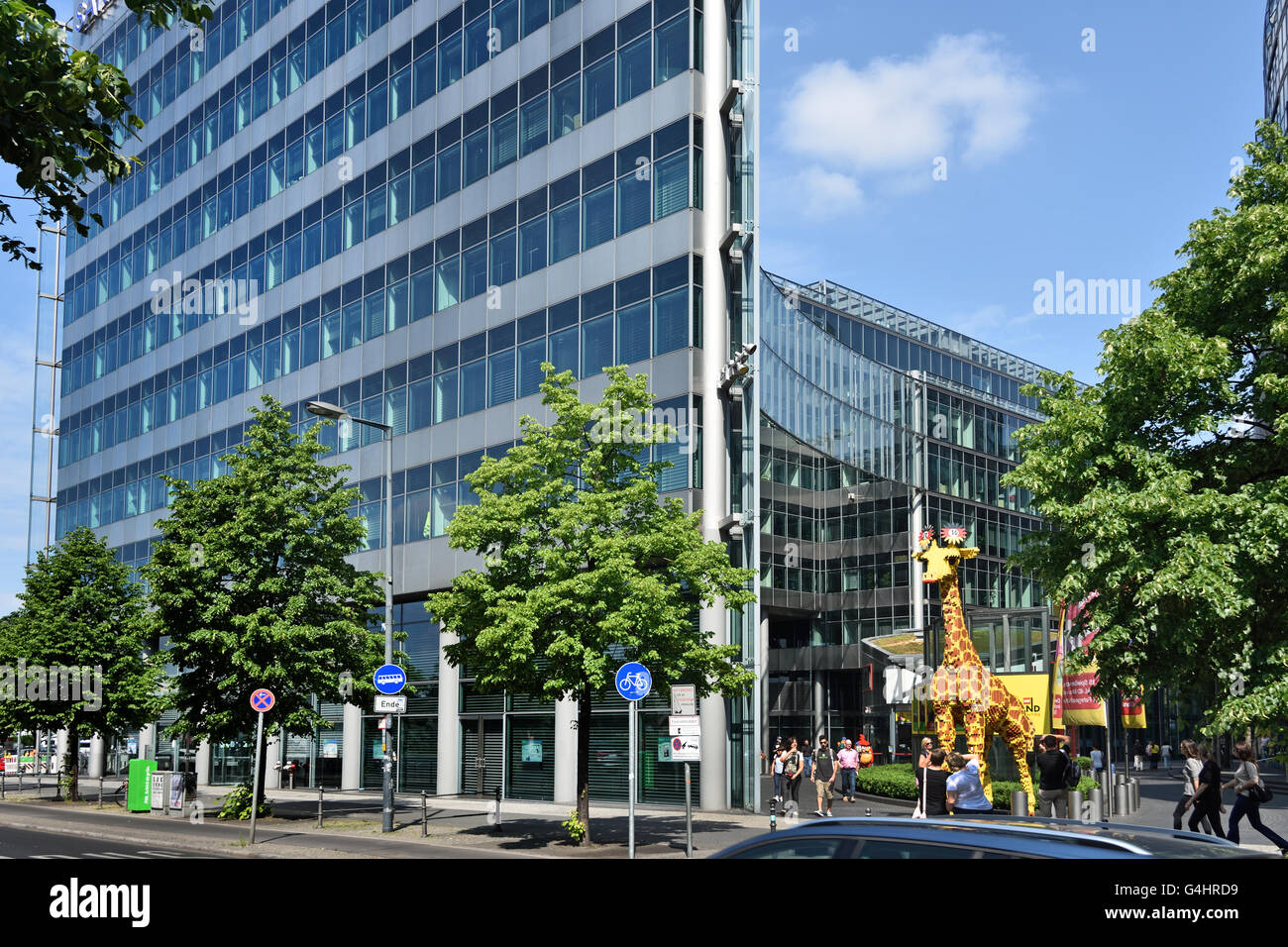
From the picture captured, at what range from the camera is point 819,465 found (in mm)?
57219

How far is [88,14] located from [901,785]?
63.7m

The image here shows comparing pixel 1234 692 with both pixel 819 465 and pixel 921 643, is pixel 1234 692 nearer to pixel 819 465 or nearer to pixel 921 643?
pixel 921 643

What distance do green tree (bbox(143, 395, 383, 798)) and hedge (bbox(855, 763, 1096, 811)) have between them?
1488cm

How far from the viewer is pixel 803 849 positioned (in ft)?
18.5

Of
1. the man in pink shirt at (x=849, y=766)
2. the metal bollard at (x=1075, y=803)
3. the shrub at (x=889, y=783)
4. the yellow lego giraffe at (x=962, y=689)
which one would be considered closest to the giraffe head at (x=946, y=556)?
the yellow lego giraffe at (x=962, y=689)

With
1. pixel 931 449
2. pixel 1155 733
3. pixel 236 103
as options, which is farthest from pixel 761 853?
pixel 1155 733

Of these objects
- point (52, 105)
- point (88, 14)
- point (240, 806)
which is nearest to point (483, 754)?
point (240, 806)

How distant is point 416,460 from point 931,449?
36.2 m

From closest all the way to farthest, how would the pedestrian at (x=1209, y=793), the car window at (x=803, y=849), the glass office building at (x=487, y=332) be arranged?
the car window at (x=803, y=849), the pedestrian at (x=1209, y=793), the glass office building at (x=487, y=332)

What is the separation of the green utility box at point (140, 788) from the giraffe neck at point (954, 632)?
84.6 feet

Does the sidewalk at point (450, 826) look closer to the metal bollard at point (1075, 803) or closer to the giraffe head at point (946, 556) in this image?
the metal bollard at point (1075, 803)

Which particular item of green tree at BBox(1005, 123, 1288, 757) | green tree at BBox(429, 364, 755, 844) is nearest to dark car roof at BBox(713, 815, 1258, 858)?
green tree at BBox(1005, 123, 1288, 757)

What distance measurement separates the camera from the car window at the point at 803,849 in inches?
217

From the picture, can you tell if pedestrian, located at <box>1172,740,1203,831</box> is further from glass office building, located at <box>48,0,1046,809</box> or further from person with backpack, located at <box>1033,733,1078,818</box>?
glass office building, located at <box>48,0,1046,809</box>
